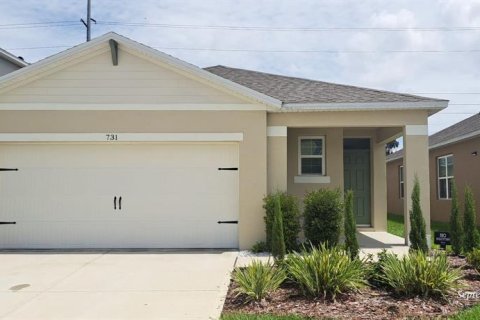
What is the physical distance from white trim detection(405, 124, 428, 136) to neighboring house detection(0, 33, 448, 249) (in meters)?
0.02

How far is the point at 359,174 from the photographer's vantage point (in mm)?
14570

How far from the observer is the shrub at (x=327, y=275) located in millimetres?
6145

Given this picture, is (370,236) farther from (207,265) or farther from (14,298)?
(14,298)

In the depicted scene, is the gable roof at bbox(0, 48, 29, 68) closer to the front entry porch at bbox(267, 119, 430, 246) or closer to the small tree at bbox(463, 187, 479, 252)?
the front entry porch at bbox(267, 119, 430, 246)

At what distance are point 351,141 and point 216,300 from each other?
959 cm

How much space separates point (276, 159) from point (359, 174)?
186 inches

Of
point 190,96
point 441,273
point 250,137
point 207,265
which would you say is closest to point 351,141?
point 250,137

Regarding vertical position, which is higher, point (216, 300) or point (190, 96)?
point (190, 96)

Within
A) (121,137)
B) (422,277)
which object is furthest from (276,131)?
(422,277)

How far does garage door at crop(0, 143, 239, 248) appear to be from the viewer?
35.6 ft

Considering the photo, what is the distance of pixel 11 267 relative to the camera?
8.73 meters

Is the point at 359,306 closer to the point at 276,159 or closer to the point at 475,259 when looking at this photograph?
the point at 475,259

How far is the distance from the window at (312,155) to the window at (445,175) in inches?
347

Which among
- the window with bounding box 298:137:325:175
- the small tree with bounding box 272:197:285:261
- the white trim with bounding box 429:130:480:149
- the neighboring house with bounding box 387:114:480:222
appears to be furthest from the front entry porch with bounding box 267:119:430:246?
the white trim with bounding box 429:130:480:149
